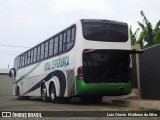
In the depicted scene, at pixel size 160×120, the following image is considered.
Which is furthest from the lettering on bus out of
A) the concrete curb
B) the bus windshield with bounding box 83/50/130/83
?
the concrete curb

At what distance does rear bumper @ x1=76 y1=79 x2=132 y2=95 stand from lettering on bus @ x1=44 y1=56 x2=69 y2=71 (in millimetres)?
1655

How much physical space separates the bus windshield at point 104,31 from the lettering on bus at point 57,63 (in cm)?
170

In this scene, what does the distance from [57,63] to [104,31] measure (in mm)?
3306

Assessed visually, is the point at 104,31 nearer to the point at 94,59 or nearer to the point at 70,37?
the point at 94,59

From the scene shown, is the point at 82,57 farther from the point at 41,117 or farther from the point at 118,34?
the point at 41,117

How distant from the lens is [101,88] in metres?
15.3

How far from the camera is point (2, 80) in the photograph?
50.2 m

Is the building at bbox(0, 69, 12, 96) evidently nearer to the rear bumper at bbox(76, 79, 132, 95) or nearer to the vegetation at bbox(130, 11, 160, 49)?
the vegetation at bbox(130, 11, 160, 49)

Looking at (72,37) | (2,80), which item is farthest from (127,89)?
(2,80)

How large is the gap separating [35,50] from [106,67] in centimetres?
782

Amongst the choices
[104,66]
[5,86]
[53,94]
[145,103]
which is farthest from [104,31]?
[5,86]

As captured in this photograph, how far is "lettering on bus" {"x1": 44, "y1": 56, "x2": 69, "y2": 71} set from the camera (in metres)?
16.8

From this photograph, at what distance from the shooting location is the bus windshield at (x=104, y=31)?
15.6 metres

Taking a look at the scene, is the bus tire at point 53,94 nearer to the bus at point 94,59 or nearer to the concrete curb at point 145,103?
the bus at point 94,59
